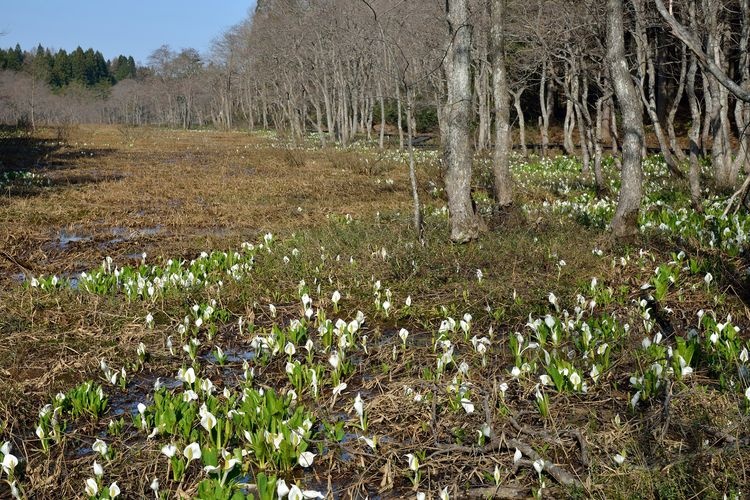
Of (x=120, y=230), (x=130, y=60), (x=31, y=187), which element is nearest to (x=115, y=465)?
(x=120, y=230)

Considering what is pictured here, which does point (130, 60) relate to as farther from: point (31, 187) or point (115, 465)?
point (115, 465)

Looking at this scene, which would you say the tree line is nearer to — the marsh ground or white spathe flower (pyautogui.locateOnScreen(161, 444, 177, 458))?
the marsh ground

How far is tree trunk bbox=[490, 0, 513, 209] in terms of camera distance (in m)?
11.1

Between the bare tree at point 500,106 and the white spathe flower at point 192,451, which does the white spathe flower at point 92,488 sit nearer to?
the white spathe flower at point 192,451

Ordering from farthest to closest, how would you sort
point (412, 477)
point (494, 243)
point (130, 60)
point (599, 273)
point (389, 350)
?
point (130, 60) < point (494, 243) < point (599, 273) < point (389, 350) < point (412, 477)

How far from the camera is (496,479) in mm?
3223

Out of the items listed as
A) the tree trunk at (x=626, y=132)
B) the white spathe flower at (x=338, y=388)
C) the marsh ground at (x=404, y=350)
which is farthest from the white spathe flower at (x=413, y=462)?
the tree trunk at (x=626, y=132)

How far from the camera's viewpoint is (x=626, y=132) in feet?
27.6

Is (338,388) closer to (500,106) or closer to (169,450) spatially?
(169,450)

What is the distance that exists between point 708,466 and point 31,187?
54.0 ft

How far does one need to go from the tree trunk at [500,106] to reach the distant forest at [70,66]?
374 ft

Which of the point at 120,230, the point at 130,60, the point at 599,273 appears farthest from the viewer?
the point at 130,60

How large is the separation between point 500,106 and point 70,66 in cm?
13950

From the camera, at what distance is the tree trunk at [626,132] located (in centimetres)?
821
